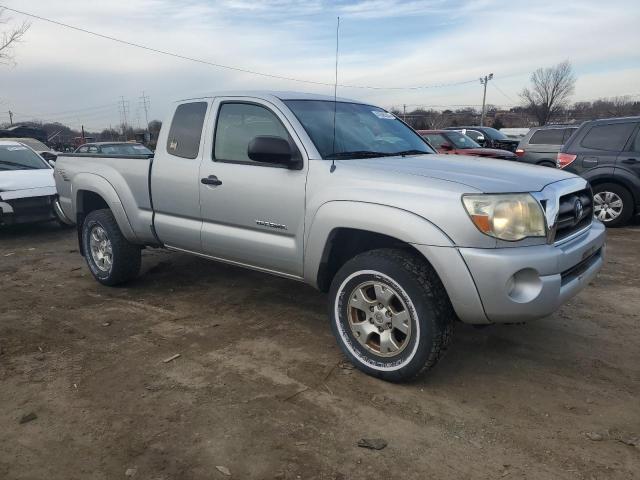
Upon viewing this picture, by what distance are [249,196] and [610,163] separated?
6.82 meters

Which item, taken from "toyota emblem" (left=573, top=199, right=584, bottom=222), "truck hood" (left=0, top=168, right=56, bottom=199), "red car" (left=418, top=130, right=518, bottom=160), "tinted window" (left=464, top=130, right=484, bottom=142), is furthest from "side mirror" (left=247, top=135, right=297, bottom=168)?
"tinted window" (left=464, top=130, right=484, bottom=142)

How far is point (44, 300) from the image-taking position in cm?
515

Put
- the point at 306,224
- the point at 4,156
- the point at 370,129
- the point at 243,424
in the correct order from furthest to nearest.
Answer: the point at 4,156 < the point at 370,129 < the point at 306,224 < the point at 243,424

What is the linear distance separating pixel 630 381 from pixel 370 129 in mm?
2576

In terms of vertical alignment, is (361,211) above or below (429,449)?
above

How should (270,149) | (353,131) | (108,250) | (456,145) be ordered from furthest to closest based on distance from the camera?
(456,145), (108,250), (353,131), (270,149)

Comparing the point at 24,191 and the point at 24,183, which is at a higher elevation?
the point at 24,183

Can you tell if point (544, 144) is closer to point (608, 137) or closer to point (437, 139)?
point (437, 139)

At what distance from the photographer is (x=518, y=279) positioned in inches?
116

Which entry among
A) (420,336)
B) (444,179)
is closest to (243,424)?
(420,336)

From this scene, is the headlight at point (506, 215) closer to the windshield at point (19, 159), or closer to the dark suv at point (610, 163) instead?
the dark suv at point (610, 163)

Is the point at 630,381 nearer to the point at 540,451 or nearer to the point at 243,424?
the point at 540,451

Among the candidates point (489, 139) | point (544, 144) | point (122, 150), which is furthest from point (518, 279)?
point (489, 139)

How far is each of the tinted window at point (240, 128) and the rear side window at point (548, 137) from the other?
945 cm
